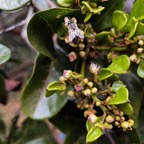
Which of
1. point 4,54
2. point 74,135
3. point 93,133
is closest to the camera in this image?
point 93,133

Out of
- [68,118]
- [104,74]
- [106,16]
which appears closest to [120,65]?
[104,74]

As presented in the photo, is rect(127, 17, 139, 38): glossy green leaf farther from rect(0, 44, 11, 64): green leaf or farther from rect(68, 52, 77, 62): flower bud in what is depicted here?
rect(0, 44, 11, 64): green leaf

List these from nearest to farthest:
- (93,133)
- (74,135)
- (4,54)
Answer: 1. (93,133)
2. (4,54)
3. (74,135)

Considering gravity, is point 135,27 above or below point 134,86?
above

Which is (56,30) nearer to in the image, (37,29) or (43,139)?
(37,29)

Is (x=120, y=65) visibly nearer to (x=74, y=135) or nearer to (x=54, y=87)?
(x=54, y=87)

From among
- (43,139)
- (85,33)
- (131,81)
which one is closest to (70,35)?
(85,33)

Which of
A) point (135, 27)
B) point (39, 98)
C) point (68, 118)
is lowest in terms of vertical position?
point (68, 118)

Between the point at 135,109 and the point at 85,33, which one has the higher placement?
the point at 85,33
